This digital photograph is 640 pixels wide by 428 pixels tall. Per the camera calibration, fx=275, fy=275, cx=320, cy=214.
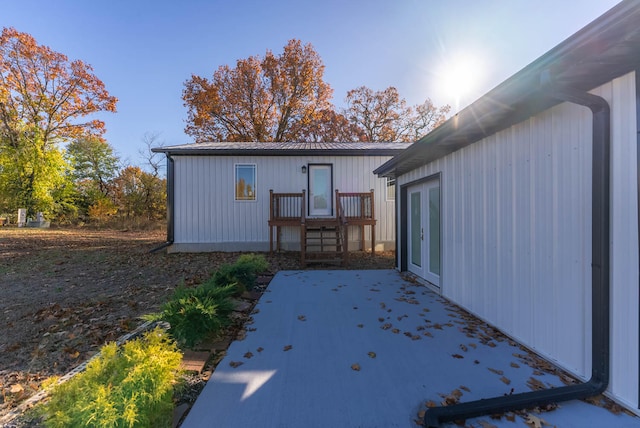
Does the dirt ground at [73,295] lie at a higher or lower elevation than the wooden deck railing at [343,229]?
lower

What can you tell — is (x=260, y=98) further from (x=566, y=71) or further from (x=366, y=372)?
(x=366, y=372)

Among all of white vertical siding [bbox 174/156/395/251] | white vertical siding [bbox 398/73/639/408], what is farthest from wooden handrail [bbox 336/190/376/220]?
white vertical siding [bbox 398/73/639/408]

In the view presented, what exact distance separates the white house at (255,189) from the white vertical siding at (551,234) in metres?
5.23

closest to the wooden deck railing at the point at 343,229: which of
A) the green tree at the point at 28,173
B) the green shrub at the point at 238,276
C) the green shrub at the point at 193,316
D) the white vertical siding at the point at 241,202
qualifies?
the white vertical siding at the point at 241,202

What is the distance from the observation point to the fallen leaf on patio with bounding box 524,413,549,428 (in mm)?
1739

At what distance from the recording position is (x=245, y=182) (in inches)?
352

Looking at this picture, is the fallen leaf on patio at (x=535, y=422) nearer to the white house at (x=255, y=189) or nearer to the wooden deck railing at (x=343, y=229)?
the wooden deck railing at (x=343, y=229)

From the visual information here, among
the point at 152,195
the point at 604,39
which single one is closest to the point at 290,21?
the point at 604,39

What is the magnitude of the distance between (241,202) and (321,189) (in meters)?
2.63

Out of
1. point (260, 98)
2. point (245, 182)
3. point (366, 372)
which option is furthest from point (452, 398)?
point (260, 98)

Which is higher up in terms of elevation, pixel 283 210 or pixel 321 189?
pixel 321 189

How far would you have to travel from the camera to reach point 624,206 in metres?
1.86

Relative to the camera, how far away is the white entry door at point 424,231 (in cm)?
471

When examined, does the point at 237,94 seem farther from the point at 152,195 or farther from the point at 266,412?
the point at 266,412
